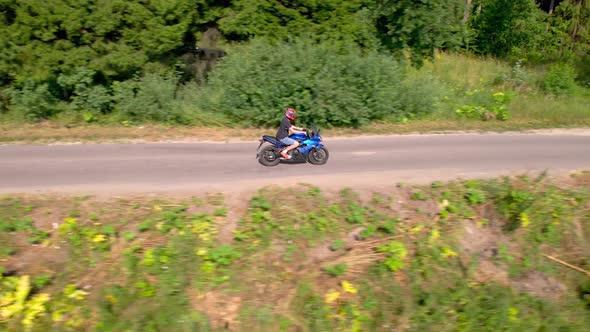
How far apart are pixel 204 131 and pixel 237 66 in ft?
7.74

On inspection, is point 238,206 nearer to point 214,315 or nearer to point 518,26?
point 214,315

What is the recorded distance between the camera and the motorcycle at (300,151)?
397 inches

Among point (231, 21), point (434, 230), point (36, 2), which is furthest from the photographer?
point (231, 21)

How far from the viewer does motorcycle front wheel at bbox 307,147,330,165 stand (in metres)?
10.3

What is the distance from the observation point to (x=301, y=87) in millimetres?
14008

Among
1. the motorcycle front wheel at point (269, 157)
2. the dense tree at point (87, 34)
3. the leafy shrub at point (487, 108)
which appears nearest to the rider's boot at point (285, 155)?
the motorcycle front wheel at point (269, 157)

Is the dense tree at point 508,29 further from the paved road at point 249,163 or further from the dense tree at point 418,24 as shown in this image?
the paved road at point 249,163

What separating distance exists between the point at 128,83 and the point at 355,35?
304 inches

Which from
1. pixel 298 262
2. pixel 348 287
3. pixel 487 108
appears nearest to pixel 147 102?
pixel 298 262

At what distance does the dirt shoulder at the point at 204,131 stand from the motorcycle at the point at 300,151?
254cm

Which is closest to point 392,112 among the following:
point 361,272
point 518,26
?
point 361,272

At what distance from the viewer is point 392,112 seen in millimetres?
15141

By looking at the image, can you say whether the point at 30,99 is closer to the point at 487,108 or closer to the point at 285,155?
the point at 285,155

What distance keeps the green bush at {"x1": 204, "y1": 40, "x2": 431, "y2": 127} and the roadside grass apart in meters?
5.71
